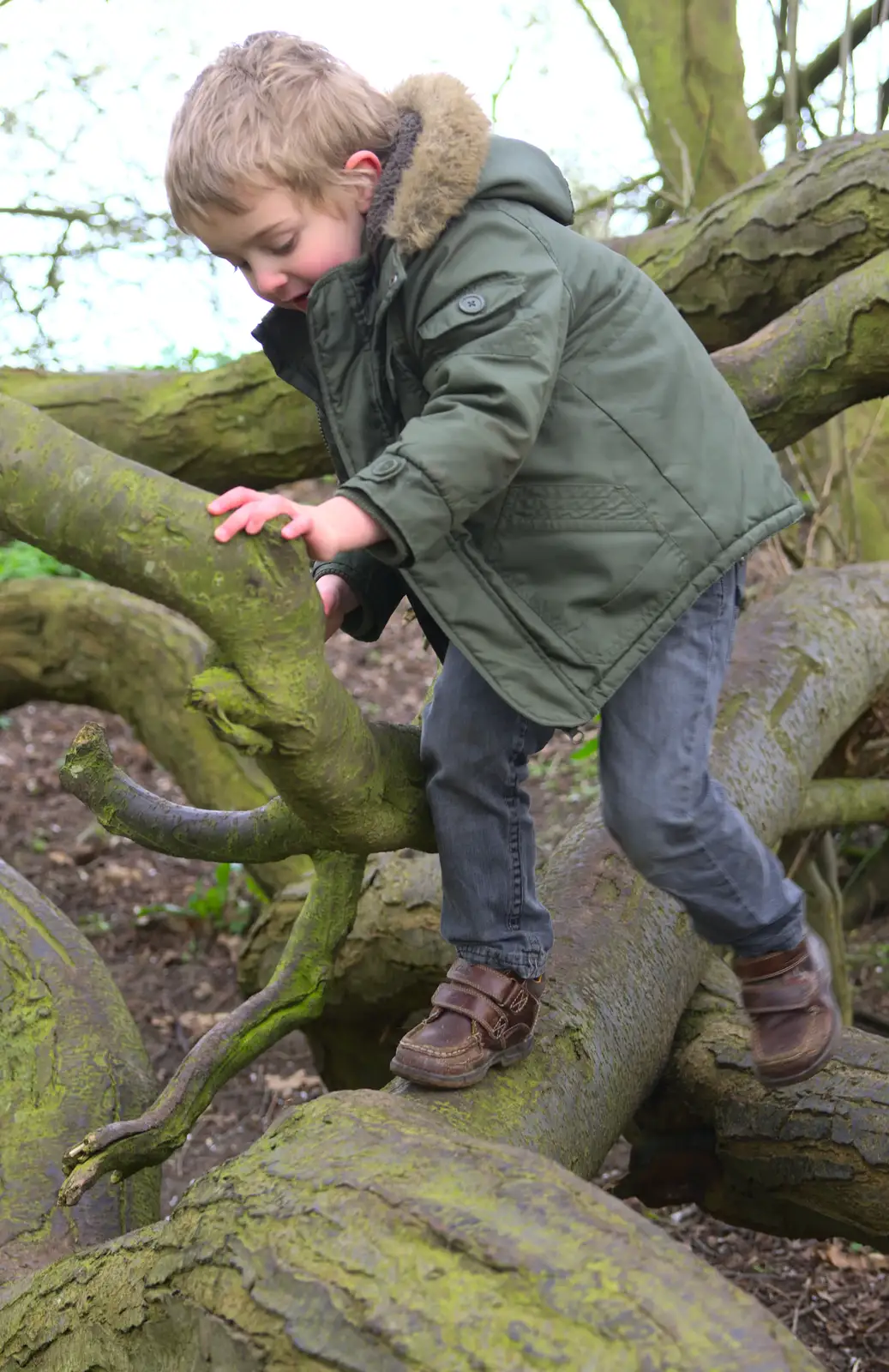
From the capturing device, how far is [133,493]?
1.35 m

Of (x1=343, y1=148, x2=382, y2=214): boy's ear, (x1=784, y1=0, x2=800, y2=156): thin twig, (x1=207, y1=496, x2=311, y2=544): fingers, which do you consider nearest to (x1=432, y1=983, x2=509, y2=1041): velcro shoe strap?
(x1=207, y1=496, x2=311, y2=544): fingers

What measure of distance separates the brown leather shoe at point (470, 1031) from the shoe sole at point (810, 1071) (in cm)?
44

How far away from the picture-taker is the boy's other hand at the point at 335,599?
81.6 inches

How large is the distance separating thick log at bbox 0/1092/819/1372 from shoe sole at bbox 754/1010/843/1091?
0.90 meters

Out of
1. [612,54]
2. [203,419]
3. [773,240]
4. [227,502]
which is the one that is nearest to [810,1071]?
[227,502]

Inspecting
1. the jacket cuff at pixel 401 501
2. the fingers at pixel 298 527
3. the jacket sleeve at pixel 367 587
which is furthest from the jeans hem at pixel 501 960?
the fingers at pixel 298 527

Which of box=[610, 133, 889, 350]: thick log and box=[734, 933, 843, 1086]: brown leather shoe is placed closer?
box=[734, 933, 843, 1086]: brown leather shoe

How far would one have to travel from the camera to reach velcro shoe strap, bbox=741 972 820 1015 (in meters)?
2.18

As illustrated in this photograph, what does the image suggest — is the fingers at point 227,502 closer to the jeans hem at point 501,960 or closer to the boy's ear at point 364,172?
the boy's ear at point 364,172

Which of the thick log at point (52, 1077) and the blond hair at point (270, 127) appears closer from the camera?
the blond hair at point (270, 127)

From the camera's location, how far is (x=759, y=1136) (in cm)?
240

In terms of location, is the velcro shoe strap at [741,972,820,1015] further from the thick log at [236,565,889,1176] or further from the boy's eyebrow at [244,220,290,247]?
the boy's eyebrow at [244,220,290,247]

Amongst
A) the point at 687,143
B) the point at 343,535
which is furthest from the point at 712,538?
the point at 687,143

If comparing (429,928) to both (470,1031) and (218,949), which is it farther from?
(218,949)
